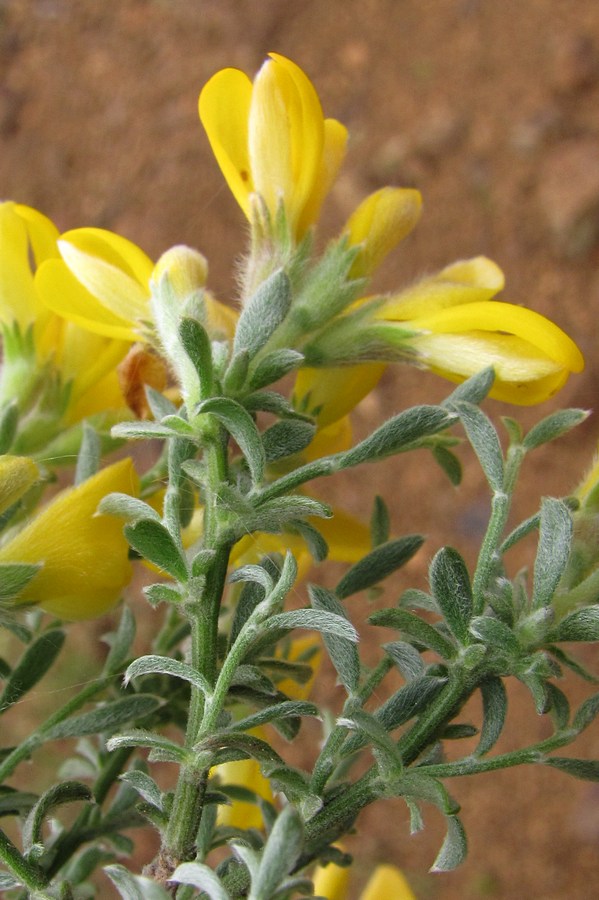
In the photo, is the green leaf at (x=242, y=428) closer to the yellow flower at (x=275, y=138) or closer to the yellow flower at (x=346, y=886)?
the yellow flower at (x=275, y=138)

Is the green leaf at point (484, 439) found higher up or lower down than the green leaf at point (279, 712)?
higher up

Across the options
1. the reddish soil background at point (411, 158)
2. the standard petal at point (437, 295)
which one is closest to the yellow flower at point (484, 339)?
the standard petal at point (437, 295)

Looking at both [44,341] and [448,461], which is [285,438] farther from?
[44,341]

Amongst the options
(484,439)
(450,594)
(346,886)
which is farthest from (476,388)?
(346,886)

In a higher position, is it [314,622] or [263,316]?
[263,316]

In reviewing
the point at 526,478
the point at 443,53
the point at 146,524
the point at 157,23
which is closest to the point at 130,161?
the point at 157,23

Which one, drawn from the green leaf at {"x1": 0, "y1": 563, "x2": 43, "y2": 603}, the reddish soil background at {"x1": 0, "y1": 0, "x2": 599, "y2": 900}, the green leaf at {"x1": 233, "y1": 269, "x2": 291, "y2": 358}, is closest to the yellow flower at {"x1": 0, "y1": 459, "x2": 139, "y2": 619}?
the green leaf at {"x1": 0, "y1": 563, "x2": 43, "y2": 603}
